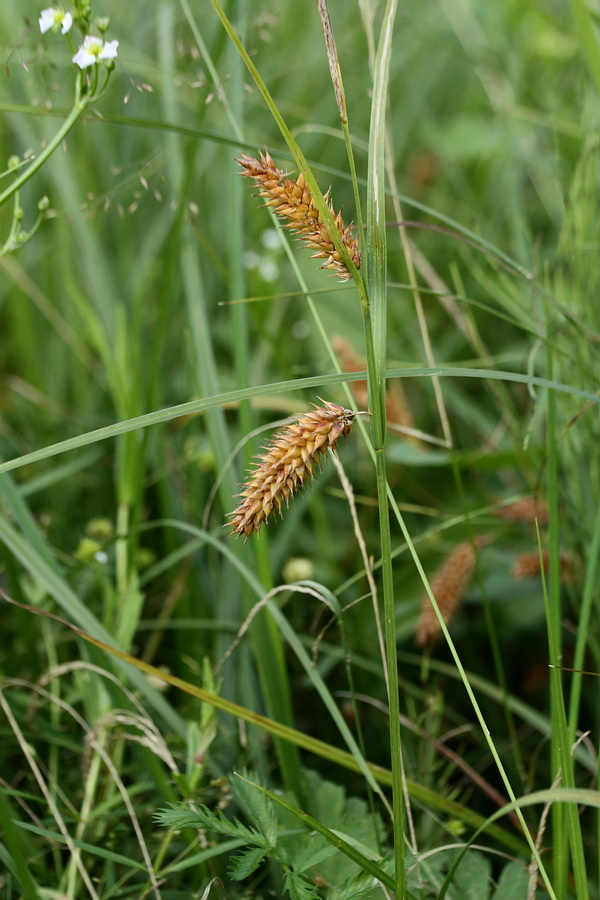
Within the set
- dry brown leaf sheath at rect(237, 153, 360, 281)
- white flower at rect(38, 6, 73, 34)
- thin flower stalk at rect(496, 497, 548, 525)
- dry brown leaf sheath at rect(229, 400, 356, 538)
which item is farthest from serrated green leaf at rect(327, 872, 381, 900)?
white flower at rect(38, 6, 73, 34)

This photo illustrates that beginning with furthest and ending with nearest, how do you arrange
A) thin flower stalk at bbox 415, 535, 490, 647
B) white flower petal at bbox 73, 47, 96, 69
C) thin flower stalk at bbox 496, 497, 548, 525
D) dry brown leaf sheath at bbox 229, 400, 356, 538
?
thin flower stalk at bbox 496, 497, 548, 525
thin flower stalk at bbox 415, 535, 490, 647
white flower petal at bbox 73, 47, 96, 69
dry brown leaf sheath at bbox 229, 400, 356, 538

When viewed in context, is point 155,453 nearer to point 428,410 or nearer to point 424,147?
point 428,410

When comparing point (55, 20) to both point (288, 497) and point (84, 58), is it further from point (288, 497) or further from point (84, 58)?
point (288, 497)

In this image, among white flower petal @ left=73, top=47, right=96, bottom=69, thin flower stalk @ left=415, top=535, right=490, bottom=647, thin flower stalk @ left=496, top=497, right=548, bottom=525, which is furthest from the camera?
thin flower stalk @ left=496, top=497, right=548, bottom=525

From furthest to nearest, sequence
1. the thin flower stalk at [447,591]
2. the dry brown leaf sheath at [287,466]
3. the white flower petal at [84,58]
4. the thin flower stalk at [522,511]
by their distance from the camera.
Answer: the thin flower stalk at [522,511] < the thin flower stalk at [447,591] < the white flower petal at [84,58] < the dry brown leaf sheath at [287,466]

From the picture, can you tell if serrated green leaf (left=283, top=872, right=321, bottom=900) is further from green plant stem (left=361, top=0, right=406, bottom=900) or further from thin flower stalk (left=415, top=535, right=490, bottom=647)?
thin flower stalk (left=415, top=535, right=490, bottom=647)

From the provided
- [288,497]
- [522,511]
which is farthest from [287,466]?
[522,511]

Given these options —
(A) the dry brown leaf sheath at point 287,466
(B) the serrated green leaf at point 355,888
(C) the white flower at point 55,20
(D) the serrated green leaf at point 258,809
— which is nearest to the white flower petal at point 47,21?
(C) the white flower at point 55,20

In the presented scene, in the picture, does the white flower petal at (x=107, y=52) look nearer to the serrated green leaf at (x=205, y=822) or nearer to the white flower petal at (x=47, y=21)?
the white flower petal at (x=47, y=21)

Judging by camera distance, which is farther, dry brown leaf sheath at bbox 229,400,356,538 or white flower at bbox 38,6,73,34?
white flower at bbox 38,6,73,34

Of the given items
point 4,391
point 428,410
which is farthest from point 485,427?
point 4,391
